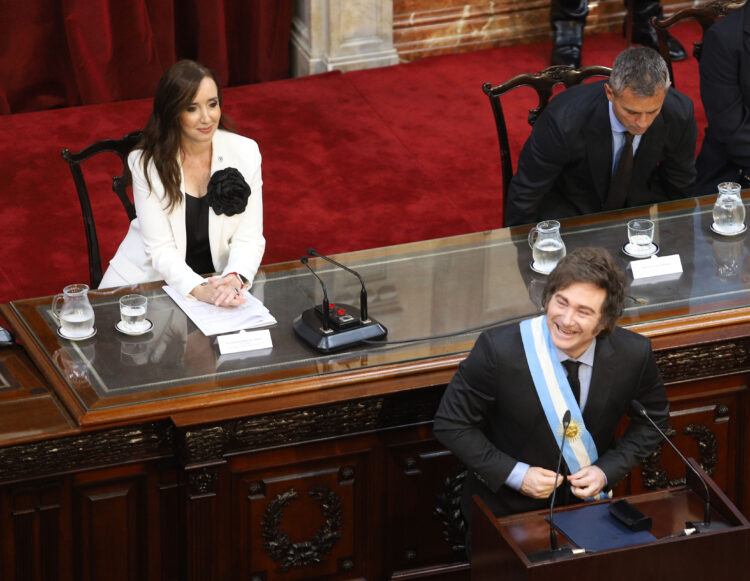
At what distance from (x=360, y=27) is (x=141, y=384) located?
3971 mm

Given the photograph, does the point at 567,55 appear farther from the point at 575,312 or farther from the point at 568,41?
the point at 575,312

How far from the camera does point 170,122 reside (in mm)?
3861

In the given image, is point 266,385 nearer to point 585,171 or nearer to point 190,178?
point 190,178

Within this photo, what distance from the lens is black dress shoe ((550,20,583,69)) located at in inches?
270

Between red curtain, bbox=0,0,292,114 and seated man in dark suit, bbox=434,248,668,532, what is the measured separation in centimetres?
391

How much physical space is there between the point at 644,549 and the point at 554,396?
17.1 inches

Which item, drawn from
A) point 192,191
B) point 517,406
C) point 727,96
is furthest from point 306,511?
point 727,96

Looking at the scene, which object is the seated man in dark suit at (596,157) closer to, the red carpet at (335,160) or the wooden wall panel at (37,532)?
the red carpet at (335,160)

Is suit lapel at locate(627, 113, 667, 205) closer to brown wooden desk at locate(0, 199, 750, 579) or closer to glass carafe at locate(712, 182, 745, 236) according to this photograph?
glass carafe at locate(712, 182, 745, 236)

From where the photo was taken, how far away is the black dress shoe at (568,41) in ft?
22.5

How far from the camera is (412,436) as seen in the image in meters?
3.43

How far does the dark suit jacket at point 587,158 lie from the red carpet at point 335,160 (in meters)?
1.16

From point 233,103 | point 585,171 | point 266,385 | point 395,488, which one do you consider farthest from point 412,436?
point 233,103

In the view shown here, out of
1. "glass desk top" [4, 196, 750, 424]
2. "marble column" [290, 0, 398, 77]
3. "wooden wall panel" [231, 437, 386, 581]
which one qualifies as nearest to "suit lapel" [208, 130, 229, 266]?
"glass desk top" [4, 196, 750, 424]
